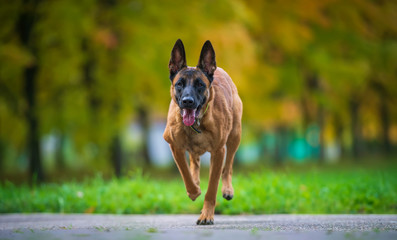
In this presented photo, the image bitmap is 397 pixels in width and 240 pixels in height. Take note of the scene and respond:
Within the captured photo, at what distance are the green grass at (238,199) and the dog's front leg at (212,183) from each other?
6.78ft

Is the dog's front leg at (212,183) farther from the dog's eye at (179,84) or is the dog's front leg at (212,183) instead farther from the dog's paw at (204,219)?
the dog's eye at (179,84)

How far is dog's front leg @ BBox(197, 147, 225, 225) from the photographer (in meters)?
5.21

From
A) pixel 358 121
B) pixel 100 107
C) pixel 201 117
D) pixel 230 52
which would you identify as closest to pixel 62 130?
pixel 100 107

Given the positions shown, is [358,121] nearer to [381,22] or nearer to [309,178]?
[381,22]

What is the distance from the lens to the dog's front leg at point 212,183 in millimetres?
5215

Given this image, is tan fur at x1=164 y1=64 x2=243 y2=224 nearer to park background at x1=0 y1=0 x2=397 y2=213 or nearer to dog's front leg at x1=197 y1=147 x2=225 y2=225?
dog's front leg at x1=197 y1=147 x2=225 y2=225

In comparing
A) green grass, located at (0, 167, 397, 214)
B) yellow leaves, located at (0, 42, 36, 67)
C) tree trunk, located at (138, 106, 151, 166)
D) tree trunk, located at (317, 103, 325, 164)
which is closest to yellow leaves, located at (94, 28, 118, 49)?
yellow leaves, located at (0, 42, 36, 67)

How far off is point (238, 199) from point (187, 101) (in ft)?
12.0

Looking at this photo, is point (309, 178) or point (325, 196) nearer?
point (325, 196)

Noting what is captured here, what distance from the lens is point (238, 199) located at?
780 centimetres

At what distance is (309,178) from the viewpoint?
9656mm

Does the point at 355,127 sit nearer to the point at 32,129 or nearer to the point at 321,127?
the point at 321,127

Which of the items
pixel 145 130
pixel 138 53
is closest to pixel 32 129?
pixel 138 53

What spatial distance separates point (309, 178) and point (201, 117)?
5.36 meters
